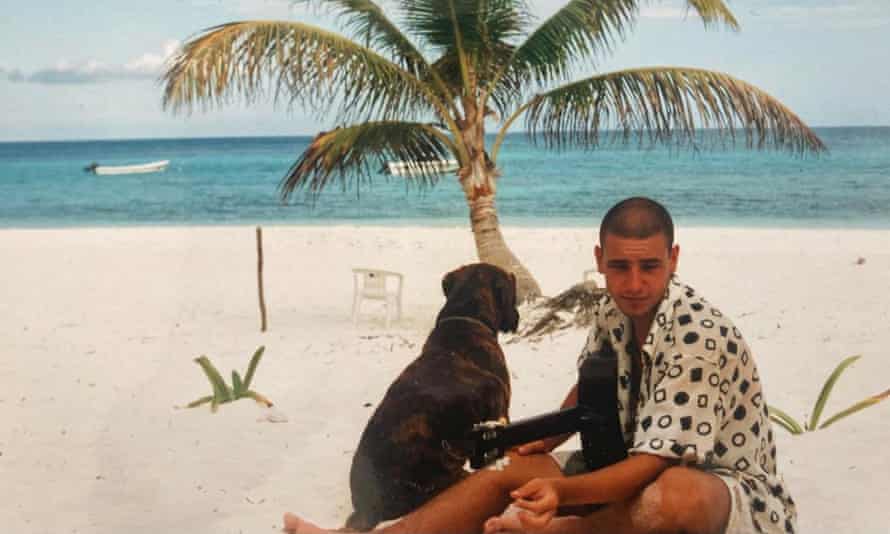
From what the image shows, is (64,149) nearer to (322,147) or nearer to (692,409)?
(322,147)

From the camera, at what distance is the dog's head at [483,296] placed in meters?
2.60

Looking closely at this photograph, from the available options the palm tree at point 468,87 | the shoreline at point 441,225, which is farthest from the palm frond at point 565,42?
the shoreline at point 441,225

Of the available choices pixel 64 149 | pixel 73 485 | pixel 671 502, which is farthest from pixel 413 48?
pixel 73 485

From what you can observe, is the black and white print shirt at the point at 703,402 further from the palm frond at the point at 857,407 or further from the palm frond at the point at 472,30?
the palm frond at the point at 472,30

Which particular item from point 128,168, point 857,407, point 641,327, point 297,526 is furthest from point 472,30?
point 857,407

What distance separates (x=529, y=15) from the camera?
2.72 metres

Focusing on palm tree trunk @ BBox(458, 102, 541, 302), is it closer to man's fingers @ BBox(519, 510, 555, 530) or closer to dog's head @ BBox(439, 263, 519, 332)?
dog's head @ BBox(439, 263, 519, 332)

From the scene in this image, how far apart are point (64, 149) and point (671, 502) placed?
2.19m

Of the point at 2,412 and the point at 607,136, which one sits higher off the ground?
the point at 607,136

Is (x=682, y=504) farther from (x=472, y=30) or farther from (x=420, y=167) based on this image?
(x=472, y=30)

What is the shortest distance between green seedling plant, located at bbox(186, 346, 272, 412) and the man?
0.90 m

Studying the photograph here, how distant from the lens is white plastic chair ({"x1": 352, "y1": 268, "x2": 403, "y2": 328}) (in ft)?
9.48

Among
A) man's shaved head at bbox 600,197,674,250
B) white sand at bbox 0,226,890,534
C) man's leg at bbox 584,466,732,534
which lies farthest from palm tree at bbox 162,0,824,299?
man's leg at bbox 584,466,732,534

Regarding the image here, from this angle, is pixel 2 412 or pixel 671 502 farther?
A: pixel 2 412
